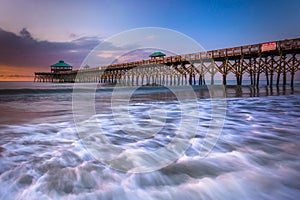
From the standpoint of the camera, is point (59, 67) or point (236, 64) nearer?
point (236, 64)

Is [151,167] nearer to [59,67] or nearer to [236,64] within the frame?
[236,64]

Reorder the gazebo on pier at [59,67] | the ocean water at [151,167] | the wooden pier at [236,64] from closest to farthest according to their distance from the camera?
the ocean water at [151,167], the wooden pier at [236,64], the gazebo on pier at [59,67]

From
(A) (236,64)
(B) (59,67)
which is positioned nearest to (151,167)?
(A) (236,64)

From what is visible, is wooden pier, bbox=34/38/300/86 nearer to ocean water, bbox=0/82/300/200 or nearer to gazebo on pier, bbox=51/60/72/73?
ocean water, bbox=0/82/300/200

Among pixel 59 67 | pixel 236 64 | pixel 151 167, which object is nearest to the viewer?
pixel 151 167

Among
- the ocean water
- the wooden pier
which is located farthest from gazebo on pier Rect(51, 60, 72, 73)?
the ocean water

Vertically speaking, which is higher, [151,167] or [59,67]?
[59,67]

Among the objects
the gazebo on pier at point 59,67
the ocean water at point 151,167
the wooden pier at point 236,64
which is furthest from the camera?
the gazebo on pier at point 59,67

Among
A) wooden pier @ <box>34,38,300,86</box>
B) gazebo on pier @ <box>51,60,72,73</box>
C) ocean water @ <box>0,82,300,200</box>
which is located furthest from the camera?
gazebo on pier @ <box>51,60,72,73</box>

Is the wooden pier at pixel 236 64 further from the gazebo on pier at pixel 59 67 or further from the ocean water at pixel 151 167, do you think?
the gazebo on pier at pixel 59 67

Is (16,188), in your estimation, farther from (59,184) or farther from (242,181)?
(242,181)

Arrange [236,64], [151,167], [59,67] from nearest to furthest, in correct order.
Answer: [151,167], [236,64], [59,67]

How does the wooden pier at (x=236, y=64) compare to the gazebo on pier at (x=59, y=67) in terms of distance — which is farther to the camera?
the gazebo on pier at (x=59, y=67)

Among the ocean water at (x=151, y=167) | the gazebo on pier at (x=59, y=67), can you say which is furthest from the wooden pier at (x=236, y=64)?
the gazebo on pier at (x=59, y=67)
